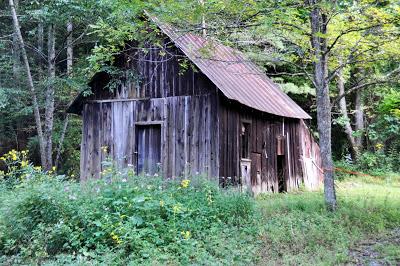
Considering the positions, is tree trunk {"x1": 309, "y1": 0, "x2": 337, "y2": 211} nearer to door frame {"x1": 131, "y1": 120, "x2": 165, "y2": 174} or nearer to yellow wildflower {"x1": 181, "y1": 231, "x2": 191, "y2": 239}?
yellow wildflower {"x1": 181, "y1": 231, "x2": 191, "y2": 239}

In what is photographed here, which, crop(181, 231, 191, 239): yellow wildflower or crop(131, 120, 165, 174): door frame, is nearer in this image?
crop(181, 231, 191, 239): yellow wildflower

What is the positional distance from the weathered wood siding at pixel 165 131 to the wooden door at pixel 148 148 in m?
0.19

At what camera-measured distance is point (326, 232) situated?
7617 millimetres

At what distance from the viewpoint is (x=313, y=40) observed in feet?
30.3

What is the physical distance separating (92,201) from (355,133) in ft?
56.5

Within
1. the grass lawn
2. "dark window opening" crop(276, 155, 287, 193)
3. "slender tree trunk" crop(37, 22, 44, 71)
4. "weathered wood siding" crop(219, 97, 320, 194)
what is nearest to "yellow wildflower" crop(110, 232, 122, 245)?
the grass lawn

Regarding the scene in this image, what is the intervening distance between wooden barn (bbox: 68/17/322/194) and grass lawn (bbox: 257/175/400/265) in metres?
2.82

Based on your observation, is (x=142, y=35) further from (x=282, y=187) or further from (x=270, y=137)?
(x=282, y=187)

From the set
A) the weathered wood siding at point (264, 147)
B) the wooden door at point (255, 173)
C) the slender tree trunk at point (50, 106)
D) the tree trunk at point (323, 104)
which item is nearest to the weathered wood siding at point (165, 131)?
the weathered wood siding at point (264, 147)

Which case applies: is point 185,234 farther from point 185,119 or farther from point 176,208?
point 185,119

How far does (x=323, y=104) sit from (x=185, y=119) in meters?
4.35

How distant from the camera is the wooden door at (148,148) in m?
12.6

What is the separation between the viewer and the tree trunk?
29.6 feet

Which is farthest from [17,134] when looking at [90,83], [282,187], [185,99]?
[282,187]
